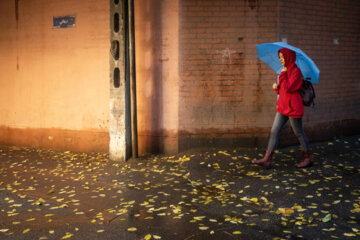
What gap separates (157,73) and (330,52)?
14.1 feet

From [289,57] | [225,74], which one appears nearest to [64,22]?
[225,74]

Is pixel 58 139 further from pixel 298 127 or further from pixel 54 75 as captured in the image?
pixel 298 127

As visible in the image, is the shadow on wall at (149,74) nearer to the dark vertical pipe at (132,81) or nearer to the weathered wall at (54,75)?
the dark vertical pipe at (132,81)

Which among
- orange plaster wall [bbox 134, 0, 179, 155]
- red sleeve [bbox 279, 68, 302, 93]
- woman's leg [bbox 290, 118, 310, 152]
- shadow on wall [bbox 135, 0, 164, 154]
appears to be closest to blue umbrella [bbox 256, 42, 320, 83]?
red sleeve [bbox 279, 68, 302, 93]

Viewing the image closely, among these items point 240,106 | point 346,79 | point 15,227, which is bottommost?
point 15,227

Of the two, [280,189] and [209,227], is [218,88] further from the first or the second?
[209,227]

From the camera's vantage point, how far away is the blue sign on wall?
31.3ft

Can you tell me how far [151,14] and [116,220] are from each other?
5177 millimetres

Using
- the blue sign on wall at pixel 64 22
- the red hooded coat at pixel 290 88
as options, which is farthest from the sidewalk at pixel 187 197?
the blue sign on wall at pixel 64 22

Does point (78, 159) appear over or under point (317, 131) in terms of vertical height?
under

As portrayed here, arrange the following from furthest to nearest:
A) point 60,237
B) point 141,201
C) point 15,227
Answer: point 141,201 → point 15,227 → point 60,237

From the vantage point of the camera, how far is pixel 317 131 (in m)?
9.04

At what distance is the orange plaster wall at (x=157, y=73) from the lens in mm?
8375

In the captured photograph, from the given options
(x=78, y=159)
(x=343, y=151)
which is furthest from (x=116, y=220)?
(x=343, y=151)
